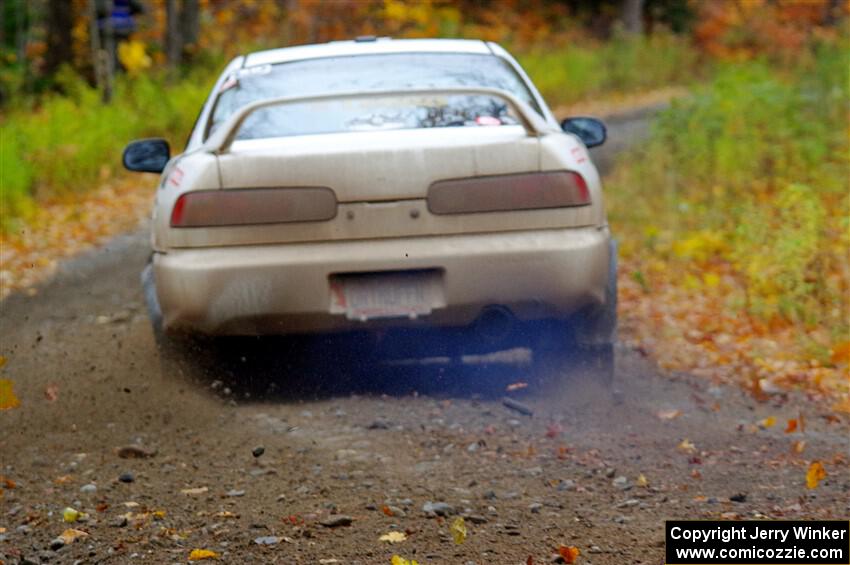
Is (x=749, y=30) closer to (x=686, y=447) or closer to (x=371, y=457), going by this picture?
(x=686, y=447)

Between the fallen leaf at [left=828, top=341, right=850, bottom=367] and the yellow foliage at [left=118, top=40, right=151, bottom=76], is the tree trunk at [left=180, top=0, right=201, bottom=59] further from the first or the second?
the fallen leaf at [left=828, top=341, right=850, bottom=367]

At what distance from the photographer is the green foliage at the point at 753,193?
787 cm

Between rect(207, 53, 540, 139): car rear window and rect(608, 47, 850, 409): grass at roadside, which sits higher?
rect(207, 53, 540, 139): car rear window

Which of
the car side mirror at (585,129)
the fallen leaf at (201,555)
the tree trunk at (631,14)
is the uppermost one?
the car side mirror at (585,129)

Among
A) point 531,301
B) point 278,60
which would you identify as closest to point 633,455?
point 531,301

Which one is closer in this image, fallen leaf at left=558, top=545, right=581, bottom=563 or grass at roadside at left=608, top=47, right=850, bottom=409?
fallen leaf at left=558, top=545, right=581, bottom=563

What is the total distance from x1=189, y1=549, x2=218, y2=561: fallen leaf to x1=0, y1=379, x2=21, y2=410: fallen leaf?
1.93 metres

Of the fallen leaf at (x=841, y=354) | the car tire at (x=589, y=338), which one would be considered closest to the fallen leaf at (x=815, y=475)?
the car tire at (x=589, y=338)

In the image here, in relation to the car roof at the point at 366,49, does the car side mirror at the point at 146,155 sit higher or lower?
lower

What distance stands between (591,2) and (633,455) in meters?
32.8

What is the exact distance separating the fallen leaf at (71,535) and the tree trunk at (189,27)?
2227 cm

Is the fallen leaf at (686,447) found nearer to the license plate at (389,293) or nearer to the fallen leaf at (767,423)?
the fallen leaf at (767,423)

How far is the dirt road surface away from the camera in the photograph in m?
3.94

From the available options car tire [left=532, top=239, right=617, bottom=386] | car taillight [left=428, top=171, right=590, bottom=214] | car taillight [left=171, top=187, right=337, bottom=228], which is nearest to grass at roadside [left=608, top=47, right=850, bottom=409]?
car tire [left=532, top=239, right=617, bottom=386]
